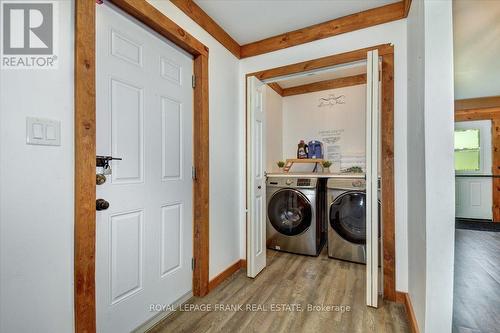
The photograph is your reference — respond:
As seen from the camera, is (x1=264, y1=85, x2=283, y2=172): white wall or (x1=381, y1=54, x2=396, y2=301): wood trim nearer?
(x1=381, y1=54, x2=396, y2=301): wood trim

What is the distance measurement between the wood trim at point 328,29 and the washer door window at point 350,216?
166 cm

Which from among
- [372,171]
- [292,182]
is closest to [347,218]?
[292,182]

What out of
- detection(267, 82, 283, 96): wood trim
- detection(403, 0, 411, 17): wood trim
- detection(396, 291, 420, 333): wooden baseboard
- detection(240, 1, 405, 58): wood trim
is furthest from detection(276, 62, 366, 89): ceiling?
detection(396, 291, 420, 333): wooden baseboard

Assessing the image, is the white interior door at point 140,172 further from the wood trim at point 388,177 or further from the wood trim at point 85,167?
the wood trim at point 388,177

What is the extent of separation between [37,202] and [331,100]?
3580 mm

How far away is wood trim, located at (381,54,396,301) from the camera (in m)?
1.86

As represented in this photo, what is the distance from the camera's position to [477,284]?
196 centimetres

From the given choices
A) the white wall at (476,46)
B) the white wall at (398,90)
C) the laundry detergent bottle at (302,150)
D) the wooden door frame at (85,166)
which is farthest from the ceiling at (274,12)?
the laundry detergent bottle at (302,150)

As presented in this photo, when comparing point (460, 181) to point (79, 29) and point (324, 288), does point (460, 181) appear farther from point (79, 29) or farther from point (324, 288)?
point (79, 29)

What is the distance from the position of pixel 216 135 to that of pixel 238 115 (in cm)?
49

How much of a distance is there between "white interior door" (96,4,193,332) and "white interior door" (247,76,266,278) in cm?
63

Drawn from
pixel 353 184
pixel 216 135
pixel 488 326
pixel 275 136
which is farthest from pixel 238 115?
pixel 488 326

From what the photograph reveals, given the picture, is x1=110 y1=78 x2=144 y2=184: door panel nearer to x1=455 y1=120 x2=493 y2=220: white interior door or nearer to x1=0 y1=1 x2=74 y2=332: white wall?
x1=0 y1=1 x2=74 y2=332: white wall

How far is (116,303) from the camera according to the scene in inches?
53.1
